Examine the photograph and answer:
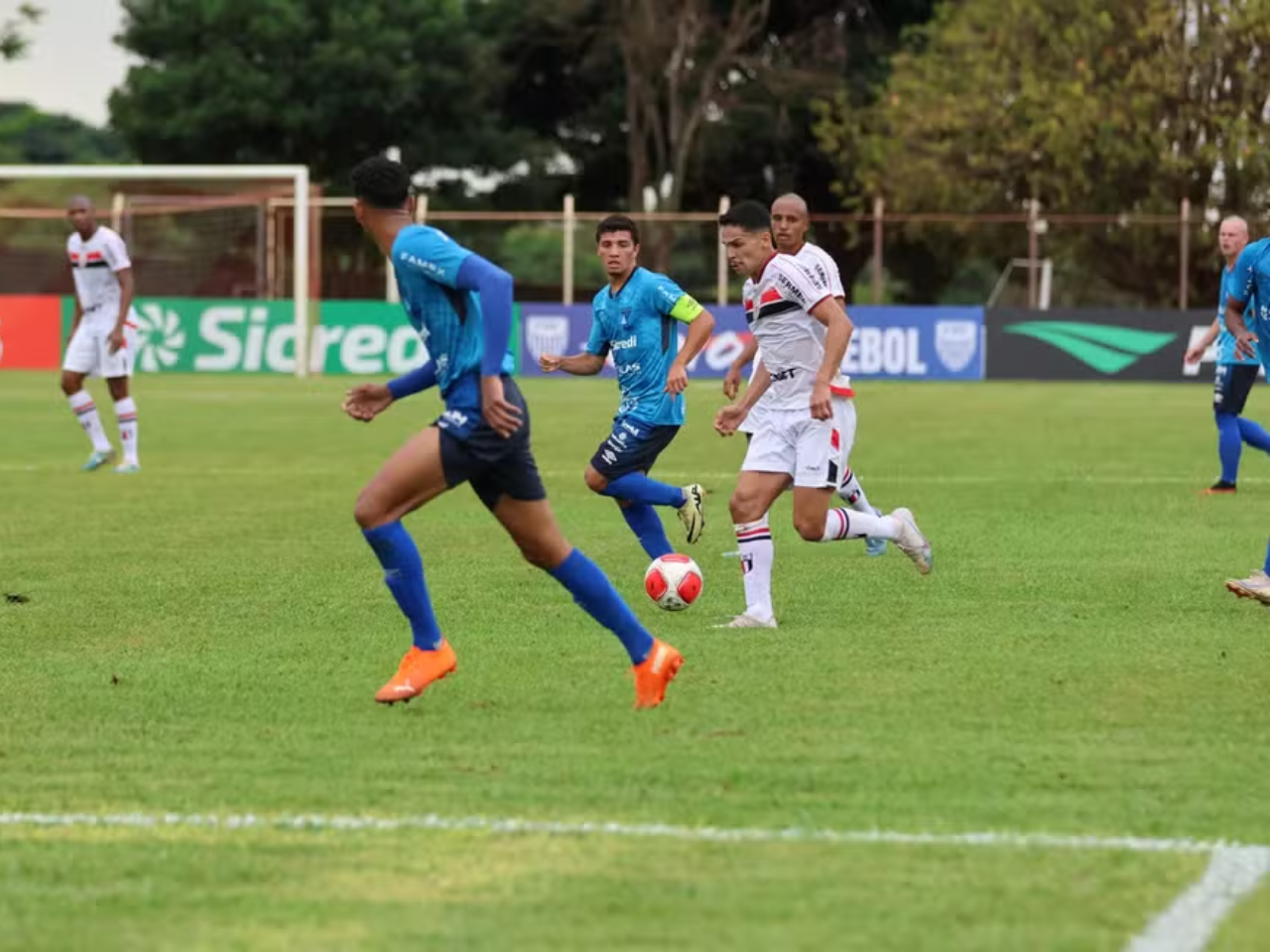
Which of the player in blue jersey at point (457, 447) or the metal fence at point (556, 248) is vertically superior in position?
the metal fence at point (556, 248)

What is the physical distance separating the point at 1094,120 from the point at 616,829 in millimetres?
41119

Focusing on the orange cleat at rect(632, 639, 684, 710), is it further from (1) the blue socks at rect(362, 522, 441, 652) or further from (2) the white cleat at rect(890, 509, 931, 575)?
(2) the white cleat at rect(890, 509, 931, 575)

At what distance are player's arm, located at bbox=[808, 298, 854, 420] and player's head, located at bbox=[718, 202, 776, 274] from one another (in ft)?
1.12

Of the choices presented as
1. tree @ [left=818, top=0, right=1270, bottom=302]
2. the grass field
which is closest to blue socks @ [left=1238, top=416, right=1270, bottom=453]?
the grass field

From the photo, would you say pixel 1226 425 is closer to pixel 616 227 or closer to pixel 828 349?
pixel 616 227

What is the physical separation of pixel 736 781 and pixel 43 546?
7.65m

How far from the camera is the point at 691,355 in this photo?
1070 centimetres

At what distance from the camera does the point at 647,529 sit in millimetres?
11117

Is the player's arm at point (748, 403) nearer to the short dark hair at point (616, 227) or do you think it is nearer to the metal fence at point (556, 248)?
the short dark hair at point (616, 227)

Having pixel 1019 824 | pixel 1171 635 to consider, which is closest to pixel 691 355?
pixel 1171 635

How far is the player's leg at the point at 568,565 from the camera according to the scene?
24.3 feet

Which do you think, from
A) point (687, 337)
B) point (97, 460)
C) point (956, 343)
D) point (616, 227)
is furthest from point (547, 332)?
point (687, 337)

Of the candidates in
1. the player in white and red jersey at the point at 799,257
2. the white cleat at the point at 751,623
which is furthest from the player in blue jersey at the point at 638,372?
the white cleat at the point at 751,623

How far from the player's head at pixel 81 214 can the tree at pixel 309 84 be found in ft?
132
